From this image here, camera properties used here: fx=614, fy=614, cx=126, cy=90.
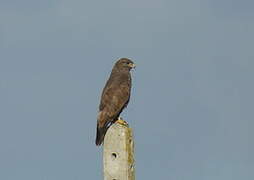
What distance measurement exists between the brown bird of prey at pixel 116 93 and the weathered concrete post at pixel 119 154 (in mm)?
4192

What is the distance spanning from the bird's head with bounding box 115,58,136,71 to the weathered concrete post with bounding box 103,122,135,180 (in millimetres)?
7701

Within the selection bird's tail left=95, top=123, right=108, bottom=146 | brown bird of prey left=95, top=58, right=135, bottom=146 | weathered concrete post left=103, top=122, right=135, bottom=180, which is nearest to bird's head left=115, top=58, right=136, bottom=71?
brown bird of prey left=95, top=58, right=135, bottom=146

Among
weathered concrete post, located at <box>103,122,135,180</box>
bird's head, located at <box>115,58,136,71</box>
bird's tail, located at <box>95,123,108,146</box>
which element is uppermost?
bird's head, located at <box>115,58,136,71</box>

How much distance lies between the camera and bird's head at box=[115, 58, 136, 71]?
13.4m

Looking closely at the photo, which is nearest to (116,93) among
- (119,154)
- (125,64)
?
(125,64)

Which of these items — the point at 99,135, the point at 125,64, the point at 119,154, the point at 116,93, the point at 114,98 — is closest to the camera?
the point at 119,154

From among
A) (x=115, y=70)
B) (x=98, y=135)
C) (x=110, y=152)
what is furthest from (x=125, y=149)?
(x=115, y=70)

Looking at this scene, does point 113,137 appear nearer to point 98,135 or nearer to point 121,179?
point 121,179

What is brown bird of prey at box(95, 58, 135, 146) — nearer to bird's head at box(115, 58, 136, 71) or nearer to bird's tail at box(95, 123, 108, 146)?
bird's head at box(115, 58, 136, 71)

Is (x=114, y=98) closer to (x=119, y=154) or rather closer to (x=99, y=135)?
(x=99, y=135)

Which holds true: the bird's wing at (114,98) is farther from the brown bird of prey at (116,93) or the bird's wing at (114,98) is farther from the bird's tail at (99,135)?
the bird's tail at (99,135)

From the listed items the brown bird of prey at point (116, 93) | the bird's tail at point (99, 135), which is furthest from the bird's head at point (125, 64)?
the bird's tail at point (99, 135)

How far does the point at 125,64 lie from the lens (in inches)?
529

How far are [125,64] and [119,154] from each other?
8.02 meters
